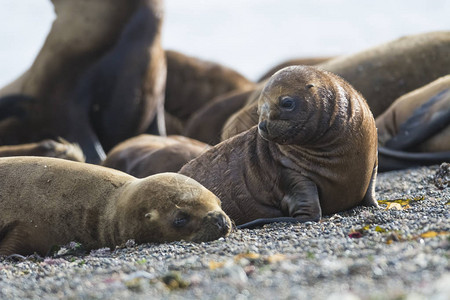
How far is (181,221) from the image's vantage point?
566 cm

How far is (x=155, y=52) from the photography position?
12180 mm

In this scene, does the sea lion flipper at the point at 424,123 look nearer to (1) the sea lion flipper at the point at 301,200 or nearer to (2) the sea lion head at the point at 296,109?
(2) the sea lion head at the point at 296,109

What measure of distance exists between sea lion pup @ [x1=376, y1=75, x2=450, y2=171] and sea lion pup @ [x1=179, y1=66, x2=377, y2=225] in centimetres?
249

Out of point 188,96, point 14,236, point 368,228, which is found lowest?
point 188,96

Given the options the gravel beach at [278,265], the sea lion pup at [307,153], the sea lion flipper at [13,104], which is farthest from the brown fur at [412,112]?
the sea lion flipper at [13,104]

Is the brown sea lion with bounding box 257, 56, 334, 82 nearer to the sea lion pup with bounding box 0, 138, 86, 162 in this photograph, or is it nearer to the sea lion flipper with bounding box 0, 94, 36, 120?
the sea lion flipper with bounding box 0, 94, 36, 120

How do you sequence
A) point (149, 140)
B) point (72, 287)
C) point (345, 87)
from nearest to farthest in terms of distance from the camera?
point (72, 287)
point (345, 87)
point (149, 140)

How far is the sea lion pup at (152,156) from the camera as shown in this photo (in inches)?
337

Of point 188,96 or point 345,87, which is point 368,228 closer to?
point 345,87

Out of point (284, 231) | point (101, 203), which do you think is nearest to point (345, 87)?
point (284, 231)

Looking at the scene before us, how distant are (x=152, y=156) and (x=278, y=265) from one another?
4.96 metres

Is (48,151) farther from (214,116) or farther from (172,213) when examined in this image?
(172,213)

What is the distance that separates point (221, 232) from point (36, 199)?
4.84ft

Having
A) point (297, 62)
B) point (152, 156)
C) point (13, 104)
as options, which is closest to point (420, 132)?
point (152, 156)
